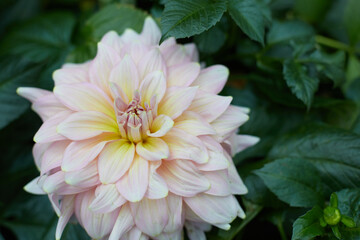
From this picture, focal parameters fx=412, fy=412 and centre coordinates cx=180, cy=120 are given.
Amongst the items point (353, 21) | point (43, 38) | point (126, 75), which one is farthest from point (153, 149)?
point (353, 21)

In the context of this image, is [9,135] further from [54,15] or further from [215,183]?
[215,183]

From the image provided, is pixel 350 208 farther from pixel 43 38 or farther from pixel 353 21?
pixel 43 38

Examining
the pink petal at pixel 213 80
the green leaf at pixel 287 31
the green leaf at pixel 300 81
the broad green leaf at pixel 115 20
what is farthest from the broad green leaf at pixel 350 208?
the broad green leaf at pixel 115 20

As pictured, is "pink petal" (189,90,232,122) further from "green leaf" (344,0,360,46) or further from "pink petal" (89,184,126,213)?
"green leaf" (344,0,360,46)

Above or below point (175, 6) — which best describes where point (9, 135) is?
below

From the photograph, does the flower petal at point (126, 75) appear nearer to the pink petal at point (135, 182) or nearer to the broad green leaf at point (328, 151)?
the pink petal at point (135, 182)

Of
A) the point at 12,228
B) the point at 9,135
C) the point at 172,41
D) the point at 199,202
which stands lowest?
the point at 12,228

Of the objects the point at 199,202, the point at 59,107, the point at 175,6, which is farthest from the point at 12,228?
the point at 175,6
